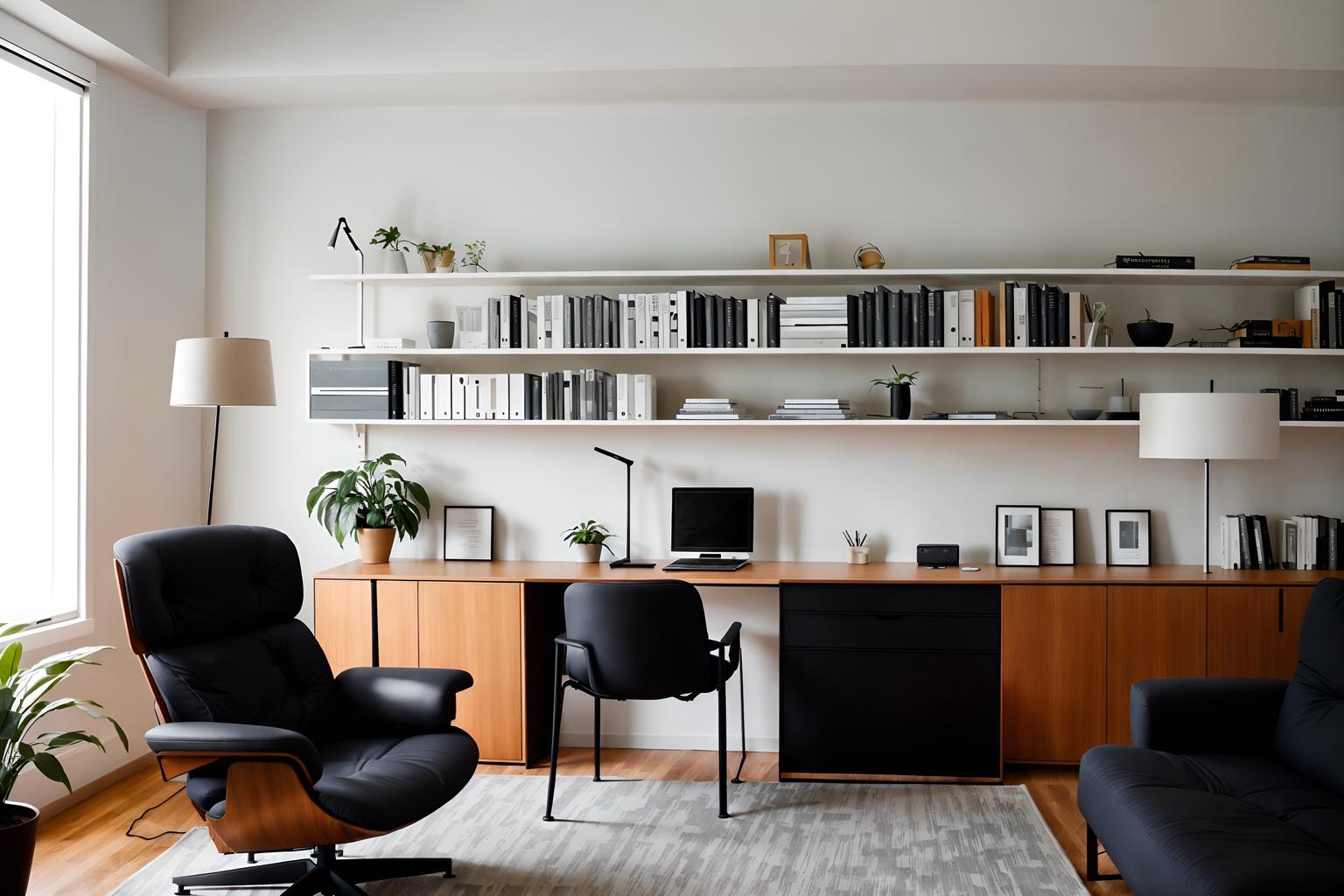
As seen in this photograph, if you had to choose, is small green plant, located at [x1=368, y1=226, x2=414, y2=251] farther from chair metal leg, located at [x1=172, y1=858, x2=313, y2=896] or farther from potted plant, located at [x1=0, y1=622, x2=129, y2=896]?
chair metal leg, located at [x1=172, y1=858, x2=313, y2=896]

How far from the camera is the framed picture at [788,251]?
404 centimetres

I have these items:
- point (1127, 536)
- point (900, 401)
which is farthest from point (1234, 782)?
point (900, 401)

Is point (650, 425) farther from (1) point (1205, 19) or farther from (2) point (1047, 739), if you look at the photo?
(1) point (1205, 19)

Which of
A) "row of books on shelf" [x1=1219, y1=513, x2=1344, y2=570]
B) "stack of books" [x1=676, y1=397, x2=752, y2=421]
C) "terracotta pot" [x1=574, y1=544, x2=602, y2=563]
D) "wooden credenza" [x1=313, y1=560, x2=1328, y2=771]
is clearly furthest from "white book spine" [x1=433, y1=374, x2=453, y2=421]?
"row of books on shelf" [x1=1219, y1=513, x2=1344, y2=570]

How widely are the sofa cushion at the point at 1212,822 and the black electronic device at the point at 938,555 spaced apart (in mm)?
1232

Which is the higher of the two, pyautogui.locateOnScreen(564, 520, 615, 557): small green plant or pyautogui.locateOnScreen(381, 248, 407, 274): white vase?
pyautogui.locateOnScreen(381, 248, 407, 274): white vase

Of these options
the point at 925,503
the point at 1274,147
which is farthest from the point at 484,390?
the point at 1274,147

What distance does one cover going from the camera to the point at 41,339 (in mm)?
3613

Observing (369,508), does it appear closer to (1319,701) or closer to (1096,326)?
(1096,326)

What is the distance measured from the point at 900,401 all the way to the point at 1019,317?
569mm

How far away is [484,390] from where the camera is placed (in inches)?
162

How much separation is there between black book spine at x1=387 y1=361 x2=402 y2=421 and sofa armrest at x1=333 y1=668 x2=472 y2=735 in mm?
1368

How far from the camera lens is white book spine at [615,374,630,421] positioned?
407 centimetres

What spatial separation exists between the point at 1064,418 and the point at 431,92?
2.97 m
